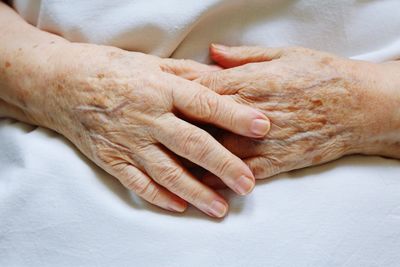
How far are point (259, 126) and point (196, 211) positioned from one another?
21 centimetres

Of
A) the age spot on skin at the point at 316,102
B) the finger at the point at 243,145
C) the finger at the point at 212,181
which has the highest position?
the age spot on skin at the point at 316,102

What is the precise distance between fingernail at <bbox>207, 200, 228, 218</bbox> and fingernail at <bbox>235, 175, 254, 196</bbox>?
0.14 feet

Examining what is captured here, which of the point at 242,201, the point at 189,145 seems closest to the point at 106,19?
the point at 189,145

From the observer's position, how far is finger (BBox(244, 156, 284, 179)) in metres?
0.79

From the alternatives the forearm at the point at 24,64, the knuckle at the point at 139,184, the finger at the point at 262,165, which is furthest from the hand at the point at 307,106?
the forearm at the point at 24,64

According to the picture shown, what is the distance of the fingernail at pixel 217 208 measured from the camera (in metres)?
0.77

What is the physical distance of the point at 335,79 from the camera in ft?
2.62

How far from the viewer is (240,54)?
0.87 m

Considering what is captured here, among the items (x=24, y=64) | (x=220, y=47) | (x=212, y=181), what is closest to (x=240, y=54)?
(x=220, y=47)

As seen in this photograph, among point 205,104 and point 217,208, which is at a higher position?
point 205,104

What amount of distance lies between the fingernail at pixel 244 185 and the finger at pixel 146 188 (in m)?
0.11

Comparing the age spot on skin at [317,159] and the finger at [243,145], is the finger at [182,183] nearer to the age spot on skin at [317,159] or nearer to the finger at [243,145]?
the finger at [243,145]

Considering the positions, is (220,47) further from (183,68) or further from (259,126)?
(259,126)

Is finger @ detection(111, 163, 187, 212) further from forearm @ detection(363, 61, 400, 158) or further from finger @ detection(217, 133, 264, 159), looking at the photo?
forearm @ detection(363, 61, 400, 158)
